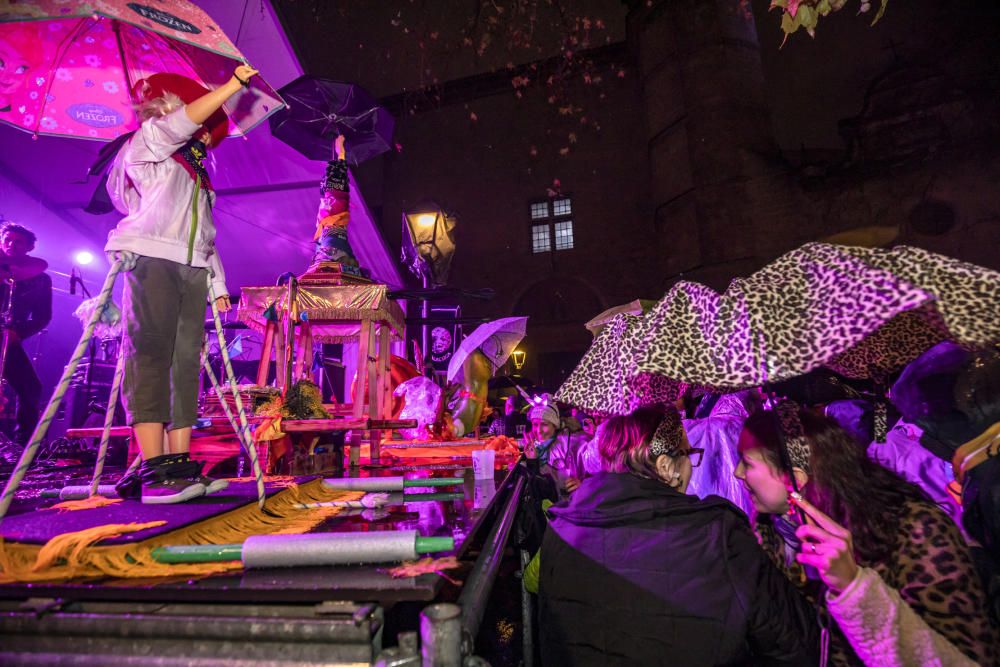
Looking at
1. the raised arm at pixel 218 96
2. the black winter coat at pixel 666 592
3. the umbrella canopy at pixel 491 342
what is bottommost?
the black winter coat at pixel 666 592

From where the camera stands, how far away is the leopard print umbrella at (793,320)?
1.53 metres

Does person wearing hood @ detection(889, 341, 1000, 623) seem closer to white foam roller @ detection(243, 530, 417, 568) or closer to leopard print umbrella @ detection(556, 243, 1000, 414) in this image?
leopard print umbrella @ detection(556, 243, 1000, 414)

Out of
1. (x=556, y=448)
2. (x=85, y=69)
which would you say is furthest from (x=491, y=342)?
(x=85, y=69)

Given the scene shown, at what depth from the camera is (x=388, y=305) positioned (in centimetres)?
548

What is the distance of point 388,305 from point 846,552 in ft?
15.6

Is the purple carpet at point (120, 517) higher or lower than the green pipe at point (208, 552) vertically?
higher

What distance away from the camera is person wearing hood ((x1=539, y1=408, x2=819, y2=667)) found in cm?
182

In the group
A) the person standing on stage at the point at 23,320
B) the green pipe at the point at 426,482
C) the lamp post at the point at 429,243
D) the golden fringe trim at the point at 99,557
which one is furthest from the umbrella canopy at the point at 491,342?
the person standing on stage at the point at 23,320

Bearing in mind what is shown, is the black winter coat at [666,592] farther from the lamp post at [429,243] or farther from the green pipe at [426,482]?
the lamp post at [429,243]

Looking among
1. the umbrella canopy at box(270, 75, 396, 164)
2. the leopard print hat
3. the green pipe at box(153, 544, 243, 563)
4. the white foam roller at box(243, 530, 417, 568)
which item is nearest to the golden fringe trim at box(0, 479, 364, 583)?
the green pipe at box(153, 544, 243, 563)

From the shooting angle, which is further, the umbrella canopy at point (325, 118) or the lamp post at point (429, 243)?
the lamp post at point (429, 243)

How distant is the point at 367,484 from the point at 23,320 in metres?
6.88

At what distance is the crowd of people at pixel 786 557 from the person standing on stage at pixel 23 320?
8117 mm

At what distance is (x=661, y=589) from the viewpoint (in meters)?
1.88
